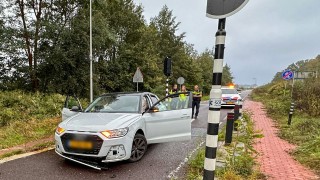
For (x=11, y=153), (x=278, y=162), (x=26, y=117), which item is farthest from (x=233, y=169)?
(x=26, y=117)

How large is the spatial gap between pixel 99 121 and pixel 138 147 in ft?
3.63

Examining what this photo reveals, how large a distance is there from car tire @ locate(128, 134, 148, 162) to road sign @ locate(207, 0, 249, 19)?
Answer: 325 centimetres

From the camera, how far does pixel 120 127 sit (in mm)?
5059

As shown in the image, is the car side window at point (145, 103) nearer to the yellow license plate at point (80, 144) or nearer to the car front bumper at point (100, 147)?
the car front bumper at point (100, 147)

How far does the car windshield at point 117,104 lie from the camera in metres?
6.14

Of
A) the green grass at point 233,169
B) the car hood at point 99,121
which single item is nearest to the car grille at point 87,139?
the car hood at point 99,121

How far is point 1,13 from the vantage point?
619 inches

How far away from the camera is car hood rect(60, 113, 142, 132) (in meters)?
4.99

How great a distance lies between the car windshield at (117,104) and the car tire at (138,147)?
70 centimetres

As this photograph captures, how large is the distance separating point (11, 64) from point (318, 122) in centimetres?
1771

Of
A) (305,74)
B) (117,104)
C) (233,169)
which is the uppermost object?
(305,74)

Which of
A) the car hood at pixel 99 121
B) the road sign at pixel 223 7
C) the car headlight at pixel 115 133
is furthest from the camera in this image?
the car hood at pixel 99 121

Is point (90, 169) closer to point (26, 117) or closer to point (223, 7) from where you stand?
point (223, 7)

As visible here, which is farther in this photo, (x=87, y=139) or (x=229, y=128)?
(x=229, y=128)
